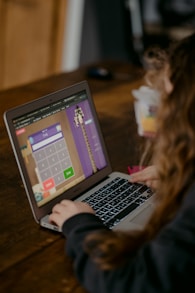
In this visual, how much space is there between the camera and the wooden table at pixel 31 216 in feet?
3.71

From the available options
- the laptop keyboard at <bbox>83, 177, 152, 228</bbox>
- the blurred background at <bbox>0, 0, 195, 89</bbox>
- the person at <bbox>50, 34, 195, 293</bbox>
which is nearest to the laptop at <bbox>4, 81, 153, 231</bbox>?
the laptop keyboard at <bbox>83, 177, 152, 228</bbox>

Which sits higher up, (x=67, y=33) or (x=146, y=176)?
(x=67, y=33)

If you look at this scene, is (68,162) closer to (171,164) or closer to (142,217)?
(142,217)

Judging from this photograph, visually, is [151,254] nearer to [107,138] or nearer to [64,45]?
[107,138]

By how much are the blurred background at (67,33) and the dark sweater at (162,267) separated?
3.23 meters

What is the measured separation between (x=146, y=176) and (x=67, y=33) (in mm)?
2897

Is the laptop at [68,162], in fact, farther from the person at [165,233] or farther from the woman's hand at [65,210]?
the person at [165,233]

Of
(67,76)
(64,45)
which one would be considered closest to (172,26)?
(64,45)

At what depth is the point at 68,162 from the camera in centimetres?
143

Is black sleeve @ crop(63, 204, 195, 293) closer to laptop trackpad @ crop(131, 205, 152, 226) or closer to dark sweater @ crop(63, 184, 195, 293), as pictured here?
dark sweater @ crop(63, 184, 195, 293)

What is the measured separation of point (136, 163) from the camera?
1733mm

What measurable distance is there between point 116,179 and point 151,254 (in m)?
0.59

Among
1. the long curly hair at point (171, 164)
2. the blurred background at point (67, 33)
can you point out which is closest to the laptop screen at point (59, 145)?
the long curly hair at point (171, 164)

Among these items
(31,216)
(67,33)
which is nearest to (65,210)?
(31,216)
